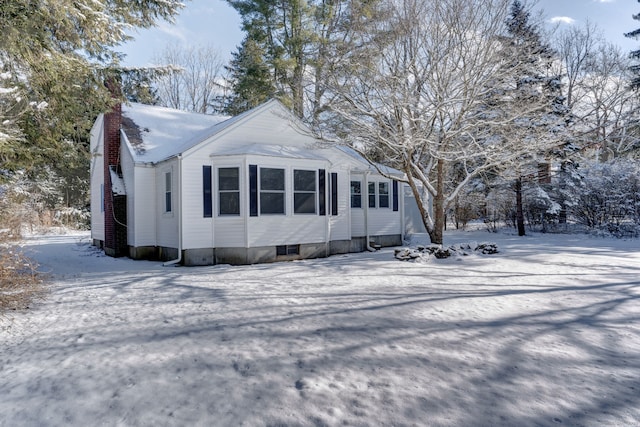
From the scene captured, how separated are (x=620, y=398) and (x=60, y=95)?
931cm

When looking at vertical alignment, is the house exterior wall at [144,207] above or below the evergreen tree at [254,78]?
below

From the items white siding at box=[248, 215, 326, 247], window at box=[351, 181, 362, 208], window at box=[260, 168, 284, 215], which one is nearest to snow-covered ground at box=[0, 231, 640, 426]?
white siding at box=[248, 215, 326, 247]

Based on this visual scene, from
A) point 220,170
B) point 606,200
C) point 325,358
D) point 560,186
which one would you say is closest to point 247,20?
point 220,170

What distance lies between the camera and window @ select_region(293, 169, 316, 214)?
11.3 metres

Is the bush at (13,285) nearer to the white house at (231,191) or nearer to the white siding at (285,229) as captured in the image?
the white house at (231,191)

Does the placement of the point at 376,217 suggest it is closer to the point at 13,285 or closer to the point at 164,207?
the point at 164,207

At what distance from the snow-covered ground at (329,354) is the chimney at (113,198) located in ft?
17.3

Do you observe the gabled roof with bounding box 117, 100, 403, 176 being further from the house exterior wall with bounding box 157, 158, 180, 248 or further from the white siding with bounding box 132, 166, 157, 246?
the white siding with bounding box 132, 166, 157, 246

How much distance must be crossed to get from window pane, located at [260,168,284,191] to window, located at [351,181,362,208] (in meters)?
3.69

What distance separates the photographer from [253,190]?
10.5m

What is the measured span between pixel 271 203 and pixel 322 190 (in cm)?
178

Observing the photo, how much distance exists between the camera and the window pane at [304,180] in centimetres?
1128

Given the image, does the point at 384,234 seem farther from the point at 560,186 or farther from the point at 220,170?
the point at 560,186

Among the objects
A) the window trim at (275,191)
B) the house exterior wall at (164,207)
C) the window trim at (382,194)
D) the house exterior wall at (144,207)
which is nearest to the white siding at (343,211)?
the window trim at (382,194)
